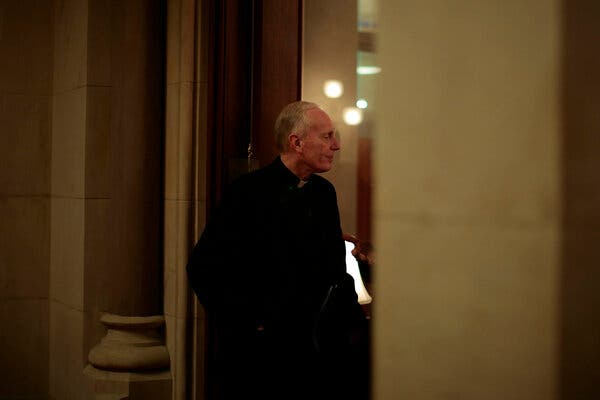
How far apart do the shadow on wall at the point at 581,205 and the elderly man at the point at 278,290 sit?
4.66 feet

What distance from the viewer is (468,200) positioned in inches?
43.6

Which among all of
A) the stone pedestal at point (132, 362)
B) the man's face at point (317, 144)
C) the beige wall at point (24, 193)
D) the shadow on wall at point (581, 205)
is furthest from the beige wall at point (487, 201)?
the beige wall at point (24, 193)

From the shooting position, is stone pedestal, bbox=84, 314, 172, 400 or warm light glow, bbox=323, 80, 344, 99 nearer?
stone pedestal, bbox=84, 314, 172, 400

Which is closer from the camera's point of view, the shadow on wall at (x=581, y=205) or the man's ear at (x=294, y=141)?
the shadow on wall at (x=581, y=205)

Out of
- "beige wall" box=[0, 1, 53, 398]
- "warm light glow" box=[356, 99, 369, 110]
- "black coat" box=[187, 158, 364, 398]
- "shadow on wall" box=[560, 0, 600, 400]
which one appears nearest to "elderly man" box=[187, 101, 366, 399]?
"black coat" box=[187, 158, 364, 398]

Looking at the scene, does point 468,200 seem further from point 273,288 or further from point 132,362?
→ point 132,362

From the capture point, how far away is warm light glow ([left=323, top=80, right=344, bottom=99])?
5.06 m

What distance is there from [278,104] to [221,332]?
3.37ft

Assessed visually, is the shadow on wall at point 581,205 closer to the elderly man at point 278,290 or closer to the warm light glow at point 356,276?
the elderly man at point 278,290

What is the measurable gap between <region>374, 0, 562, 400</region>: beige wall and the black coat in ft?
4.04

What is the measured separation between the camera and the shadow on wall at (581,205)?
987 millimetres

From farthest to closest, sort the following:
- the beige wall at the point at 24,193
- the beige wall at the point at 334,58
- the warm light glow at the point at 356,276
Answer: the beige wall at the point at 334,58
the beige wall at the point at 24,193
the warm light glow at the point at 356,276

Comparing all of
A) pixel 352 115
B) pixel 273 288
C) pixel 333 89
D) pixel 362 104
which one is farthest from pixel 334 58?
pixel 273 288

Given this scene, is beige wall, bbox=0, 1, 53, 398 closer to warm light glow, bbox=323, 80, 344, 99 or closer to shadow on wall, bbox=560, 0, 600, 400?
warm light glow, bbox=323, 80, 344, 99
